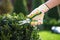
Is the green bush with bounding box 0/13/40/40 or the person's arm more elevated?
the person's arm

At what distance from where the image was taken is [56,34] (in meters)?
8.14

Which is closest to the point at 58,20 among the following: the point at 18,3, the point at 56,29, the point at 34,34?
the point at 56,29

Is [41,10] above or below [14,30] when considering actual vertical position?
above

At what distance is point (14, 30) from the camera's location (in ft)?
11.3

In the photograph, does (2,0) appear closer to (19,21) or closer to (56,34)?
(56,34)

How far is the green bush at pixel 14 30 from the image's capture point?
3.40m

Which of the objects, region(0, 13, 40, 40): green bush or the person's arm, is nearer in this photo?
the person's arm

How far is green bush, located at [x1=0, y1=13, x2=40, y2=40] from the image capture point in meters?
3.40

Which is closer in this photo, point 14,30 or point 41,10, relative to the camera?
point 41,10

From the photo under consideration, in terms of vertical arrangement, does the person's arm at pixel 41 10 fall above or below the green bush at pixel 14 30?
above

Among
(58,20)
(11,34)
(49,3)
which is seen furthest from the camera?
(58,20)

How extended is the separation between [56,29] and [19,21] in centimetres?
499

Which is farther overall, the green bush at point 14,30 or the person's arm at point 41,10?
the green bush at point 14,30

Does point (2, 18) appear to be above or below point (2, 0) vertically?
below
